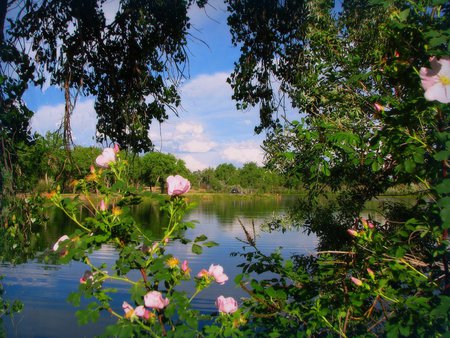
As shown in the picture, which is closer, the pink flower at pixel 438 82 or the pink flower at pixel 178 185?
the pink flower at pixel 438 82

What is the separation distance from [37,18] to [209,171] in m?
43.7

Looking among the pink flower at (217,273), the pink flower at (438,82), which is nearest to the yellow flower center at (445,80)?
the pink flower at (438,82)

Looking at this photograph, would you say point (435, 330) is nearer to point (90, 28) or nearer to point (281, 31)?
point (281, 31)

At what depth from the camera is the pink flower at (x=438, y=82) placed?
1.05 metres

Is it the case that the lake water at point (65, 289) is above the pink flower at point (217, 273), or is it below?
below

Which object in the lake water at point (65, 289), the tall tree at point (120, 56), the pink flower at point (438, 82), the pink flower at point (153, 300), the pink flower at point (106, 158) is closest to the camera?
the pink flower at point (438, 82)

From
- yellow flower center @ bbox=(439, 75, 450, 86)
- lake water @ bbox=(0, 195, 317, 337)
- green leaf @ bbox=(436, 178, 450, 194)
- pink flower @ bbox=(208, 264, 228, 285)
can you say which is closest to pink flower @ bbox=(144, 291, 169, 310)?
pink flower @ bbox=(208, 264, 228, 285)

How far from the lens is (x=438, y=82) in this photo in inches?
42.0

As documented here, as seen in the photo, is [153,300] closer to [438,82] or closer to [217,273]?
[217,273]

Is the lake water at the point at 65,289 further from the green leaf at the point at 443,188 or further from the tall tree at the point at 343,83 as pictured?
the green leaf at the point at 443,188

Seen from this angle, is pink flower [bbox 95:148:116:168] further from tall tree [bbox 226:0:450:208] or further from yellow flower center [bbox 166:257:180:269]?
tall tree [bbox 226:0:450:208]

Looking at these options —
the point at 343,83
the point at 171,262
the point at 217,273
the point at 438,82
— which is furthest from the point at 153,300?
the point at 343,83

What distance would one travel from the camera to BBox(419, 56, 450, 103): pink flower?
1.05 meters

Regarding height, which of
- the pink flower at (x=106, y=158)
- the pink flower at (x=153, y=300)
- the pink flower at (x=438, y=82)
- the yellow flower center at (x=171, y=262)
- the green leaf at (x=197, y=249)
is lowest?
the pink flower at (x=153, y=300)
